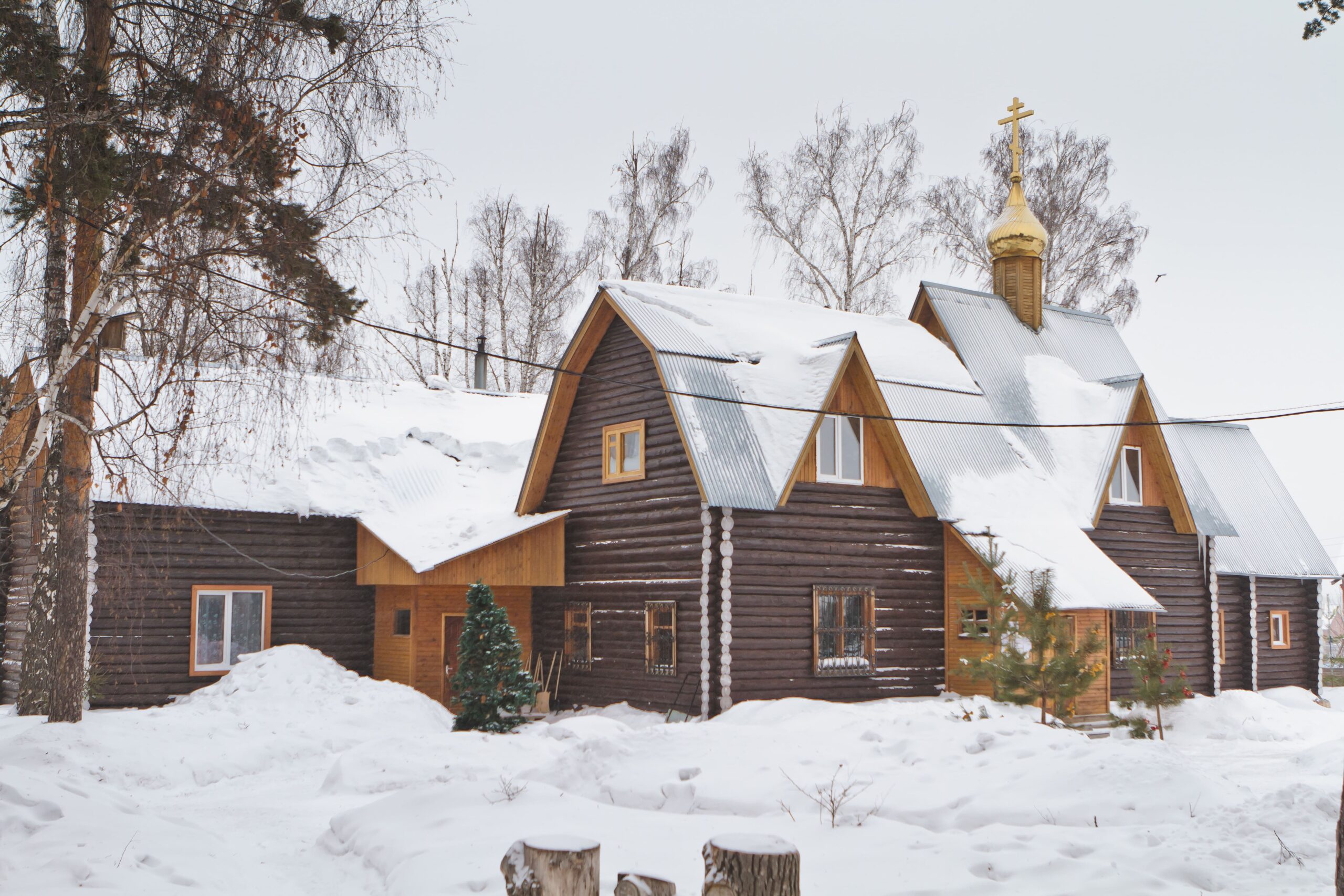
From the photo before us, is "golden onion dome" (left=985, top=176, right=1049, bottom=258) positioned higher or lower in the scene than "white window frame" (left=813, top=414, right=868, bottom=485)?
higher

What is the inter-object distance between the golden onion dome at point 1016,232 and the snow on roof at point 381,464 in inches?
406

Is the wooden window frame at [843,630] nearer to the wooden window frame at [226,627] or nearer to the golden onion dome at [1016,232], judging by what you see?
the wooden window frame at [226,627]

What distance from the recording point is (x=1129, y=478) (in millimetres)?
21984

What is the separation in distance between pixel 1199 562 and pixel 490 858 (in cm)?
1825

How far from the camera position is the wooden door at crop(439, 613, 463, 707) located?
1998 centimetres

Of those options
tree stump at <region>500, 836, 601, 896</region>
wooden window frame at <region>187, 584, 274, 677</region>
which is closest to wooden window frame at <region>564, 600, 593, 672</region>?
wooden window frame at <region>187, 584, 274, 677</region>

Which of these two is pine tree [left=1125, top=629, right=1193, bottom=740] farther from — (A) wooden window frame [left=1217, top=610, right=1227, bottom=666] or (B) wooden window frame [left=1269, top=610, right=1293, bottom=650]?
(B) wooden window frame [left=1269, top=610, right=1293, bottom=650]

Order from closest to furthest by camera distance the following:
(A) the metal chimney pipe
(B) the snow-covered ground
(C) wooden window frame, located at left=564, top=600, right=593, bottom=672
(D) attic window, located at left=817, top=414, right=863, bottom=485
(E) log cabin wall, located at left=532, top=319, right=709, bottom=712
A: (B) the snow-covered ground < (E) log cabin wall, located at left=532, top=319, right=709, bottom=712 < (D) attic window, located at left=817, top=414, right=863, bottom=485 < (C) wooden window frame, located at left=564, top=600, right=593, bottom=672 < (A) the metal chimney pipe

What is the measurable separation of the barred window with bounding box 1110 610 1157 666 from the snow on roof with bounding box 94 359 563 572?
9.60m

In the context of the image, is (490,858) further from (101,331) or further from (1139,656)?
(1139,656)

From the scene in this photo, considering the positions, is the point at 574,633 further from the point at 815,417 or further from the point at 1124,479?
the point at 1124,479

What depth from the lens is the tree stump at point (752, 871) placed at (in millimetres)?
5613

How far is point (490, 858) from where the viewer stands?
26.4 ft

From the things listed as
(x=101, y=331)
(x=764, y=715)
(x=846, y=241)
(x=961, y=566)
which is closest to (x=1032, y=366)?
(x=961, y=566)
